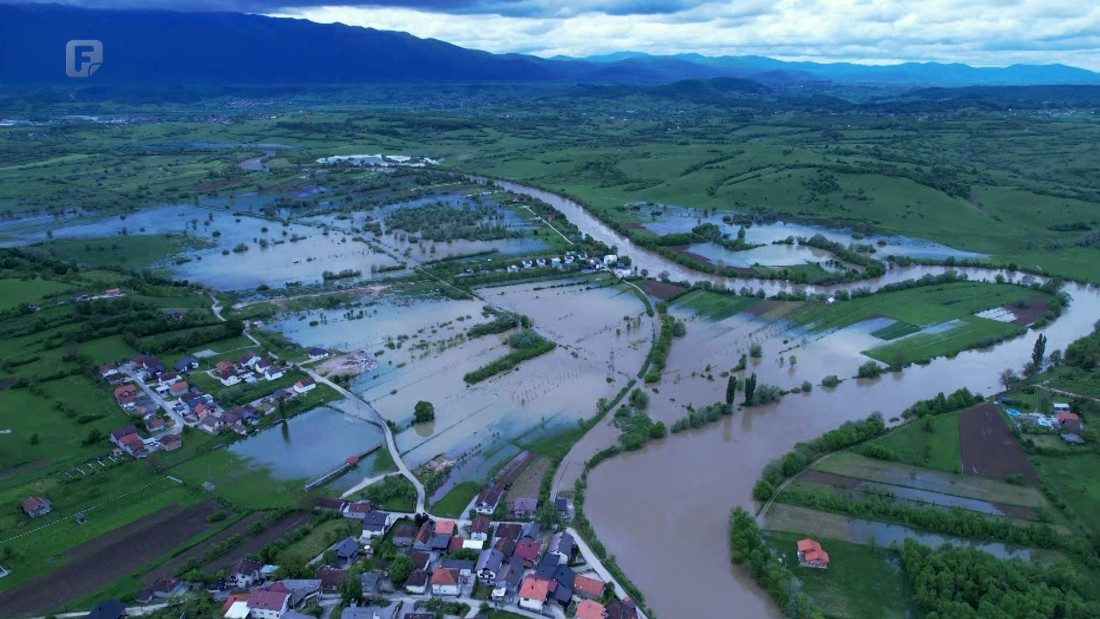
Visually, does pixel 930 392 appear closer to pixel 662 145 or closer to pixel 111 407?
pixel 111 407

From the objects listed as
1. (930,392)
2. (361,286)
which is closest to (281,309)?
(361,286)

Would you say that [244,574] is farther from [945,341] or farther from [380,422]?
[945,341]

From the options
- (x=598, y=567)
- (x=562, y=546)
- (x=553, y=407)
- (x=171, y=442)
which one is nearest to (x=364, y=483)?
(x=562, y=546)

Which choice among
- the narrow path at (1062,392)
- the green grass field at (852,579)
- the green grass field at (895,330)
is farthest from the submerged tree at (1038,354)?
the green grass field at (852,579)

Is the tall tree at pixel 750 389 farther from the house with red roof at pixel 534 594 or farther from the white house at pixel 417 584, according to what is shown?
the white house at pixel 417 584

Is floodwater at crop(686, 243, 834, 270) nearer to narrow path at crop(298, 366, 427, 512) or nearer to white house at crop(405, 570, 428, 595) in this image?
narrow path at crop(298, 366, 427, 512)

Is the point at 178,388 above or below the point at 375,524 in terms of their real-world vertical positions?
above
